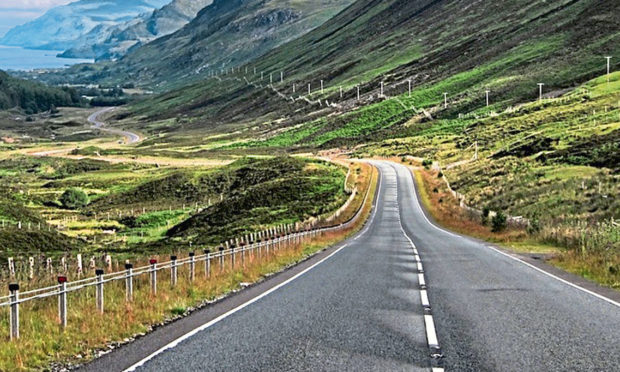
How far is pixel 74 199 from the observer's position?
96438mm

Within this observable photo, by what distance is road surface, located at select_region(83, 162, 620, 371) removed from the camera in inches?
416

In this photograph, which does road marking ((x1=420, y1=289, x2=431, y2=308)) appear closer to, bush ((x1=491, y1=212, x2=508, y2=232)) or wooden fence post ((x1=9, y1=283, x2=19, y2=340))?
wooden fence post ((x1=9, y1=283, x2=19, y2=340))

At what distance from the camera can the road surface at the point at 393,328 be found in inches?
416

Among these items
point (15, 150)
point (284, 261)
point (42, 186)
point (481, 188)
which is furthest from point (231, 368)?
point (15, 150)

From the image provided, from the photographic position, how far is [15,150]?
638 ft

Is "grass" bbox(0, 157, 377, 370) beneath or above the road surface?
above

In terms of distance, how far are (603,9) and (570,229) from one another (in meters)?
182

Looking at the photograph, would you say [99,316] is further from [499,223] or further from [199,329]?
[499,223]

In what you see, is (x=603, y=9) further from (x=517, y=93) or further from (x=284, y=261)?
(x=284, y=261)

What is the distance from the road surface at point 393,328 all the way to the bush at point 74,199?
78940 mm

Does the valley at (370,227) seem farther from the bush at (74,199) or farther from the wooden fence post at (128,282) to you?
the bush at (74,199)

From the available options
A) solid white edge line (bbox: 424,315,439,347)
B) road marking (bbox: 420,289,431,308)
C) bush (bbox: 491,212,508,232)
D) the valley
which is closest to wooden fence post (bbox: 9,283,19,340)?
the valley

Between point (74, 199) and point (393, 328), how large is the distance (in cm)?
A: 8975

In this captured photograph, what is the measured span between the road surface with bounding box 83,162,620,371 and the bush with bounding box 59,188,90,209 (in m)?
78.9
